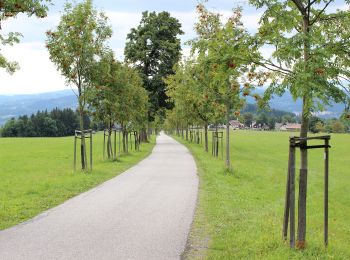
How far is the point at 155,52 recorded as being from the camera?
57875 millimetres

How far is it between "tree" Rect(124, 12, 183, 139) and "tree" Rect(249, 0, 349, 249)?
160 feet

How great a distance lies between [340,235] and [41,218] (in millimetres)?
7215

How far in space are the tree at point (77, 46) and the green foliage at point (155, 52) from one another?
3420 centimetres

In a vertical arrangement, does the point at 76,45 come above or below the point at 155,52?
below

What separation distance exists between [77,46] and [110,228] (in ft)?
45.7

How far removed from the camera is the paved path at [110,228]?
301 inches

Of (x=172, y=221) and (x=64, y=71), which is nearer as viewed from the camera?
(x=172, y=221)

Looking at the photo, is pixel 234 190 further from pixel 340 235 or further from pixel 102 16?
pixel 102 16

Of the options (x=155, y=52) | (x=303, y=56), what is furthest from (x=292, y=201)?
(x=155, y=52)

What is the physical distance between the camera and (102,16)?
23500 millimetres

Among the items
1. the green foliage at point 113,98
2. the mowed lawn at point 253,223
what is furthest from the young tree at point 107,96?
the mowed lawn at point 253,223

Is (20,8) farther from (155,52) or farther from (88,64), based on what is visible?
(155,52)

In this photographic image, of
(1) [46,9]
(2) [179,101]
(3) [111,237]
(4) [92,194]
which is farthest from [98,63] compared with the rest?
(2) [179,101]

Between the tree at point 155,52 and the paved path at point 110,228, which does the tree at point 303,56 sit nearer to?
the paved path at point 110,228
